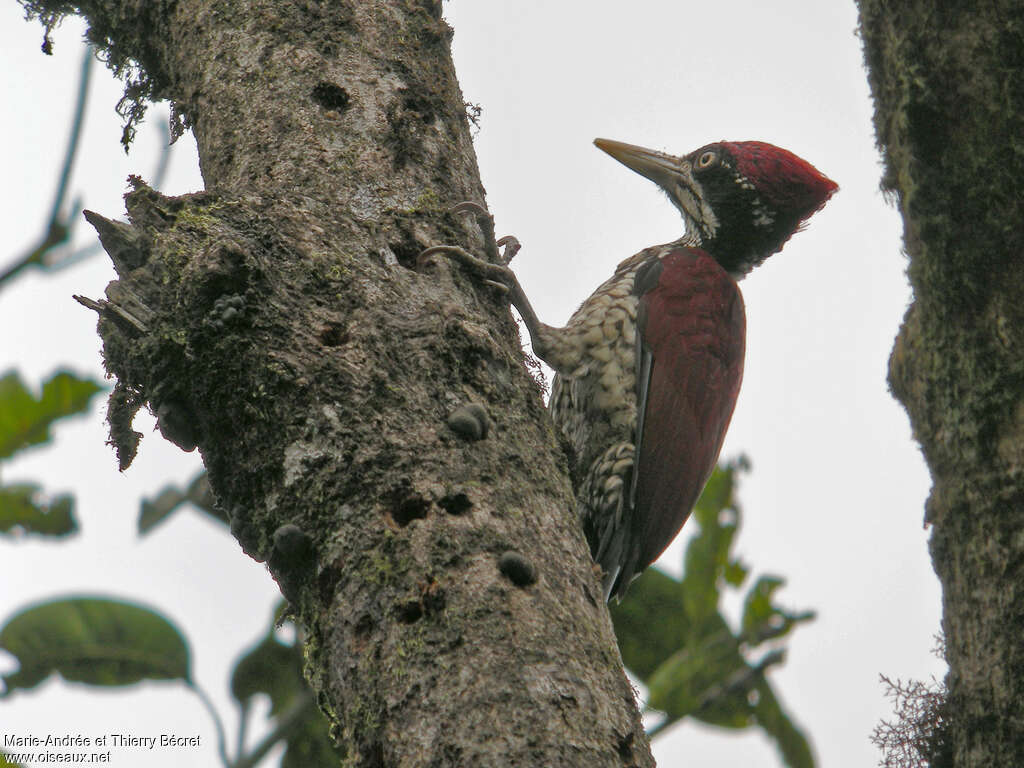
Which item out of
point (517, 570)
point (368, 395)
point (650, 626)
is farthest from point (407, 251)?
point (650, 626)

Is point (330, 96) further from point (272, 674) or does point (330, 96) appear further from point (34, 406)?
point (272, 674)

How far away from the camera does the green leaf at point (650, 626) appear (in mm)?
Answer: 4078

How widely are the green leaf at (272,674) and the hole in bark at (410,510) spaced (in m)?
1.96

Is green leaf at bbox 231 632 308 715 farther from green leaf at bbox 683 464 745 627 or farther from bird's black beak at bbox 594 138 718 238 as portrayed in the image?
bird's black beak at bbox 594 138 718 238

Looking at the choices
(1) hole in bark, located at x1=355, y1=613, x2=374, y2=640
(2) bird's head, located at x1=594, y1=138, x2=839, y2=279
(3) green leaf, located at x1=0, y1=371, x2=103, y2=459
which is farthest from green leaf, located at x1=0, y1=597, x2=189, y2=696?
(2) bird's head, located at x1=594, y1=138, x2=839, y2=279

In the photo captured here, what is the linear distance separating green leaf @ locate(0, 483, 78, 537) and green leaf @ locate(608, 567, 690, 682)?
1926 millimetres

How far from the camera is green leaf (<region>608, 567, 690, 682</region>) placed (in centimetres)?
408

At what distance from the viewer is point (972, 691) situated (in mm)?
2543

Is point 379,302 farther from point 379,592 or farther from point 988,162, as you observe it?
point 988,162

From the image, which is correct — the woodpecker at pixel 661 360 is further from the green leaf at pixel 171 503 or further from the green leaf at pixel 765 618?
the green leaf at pixel 171 503

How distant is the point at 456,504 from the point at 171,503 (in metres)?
2.38

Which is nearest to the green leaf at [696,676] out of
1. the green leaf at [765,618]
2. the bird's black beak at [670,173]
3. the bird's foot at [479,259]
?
the green leaf at [765,618]

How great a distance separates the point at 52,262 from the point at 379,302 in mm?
1695

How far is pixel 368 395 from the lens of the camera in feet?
6.97
